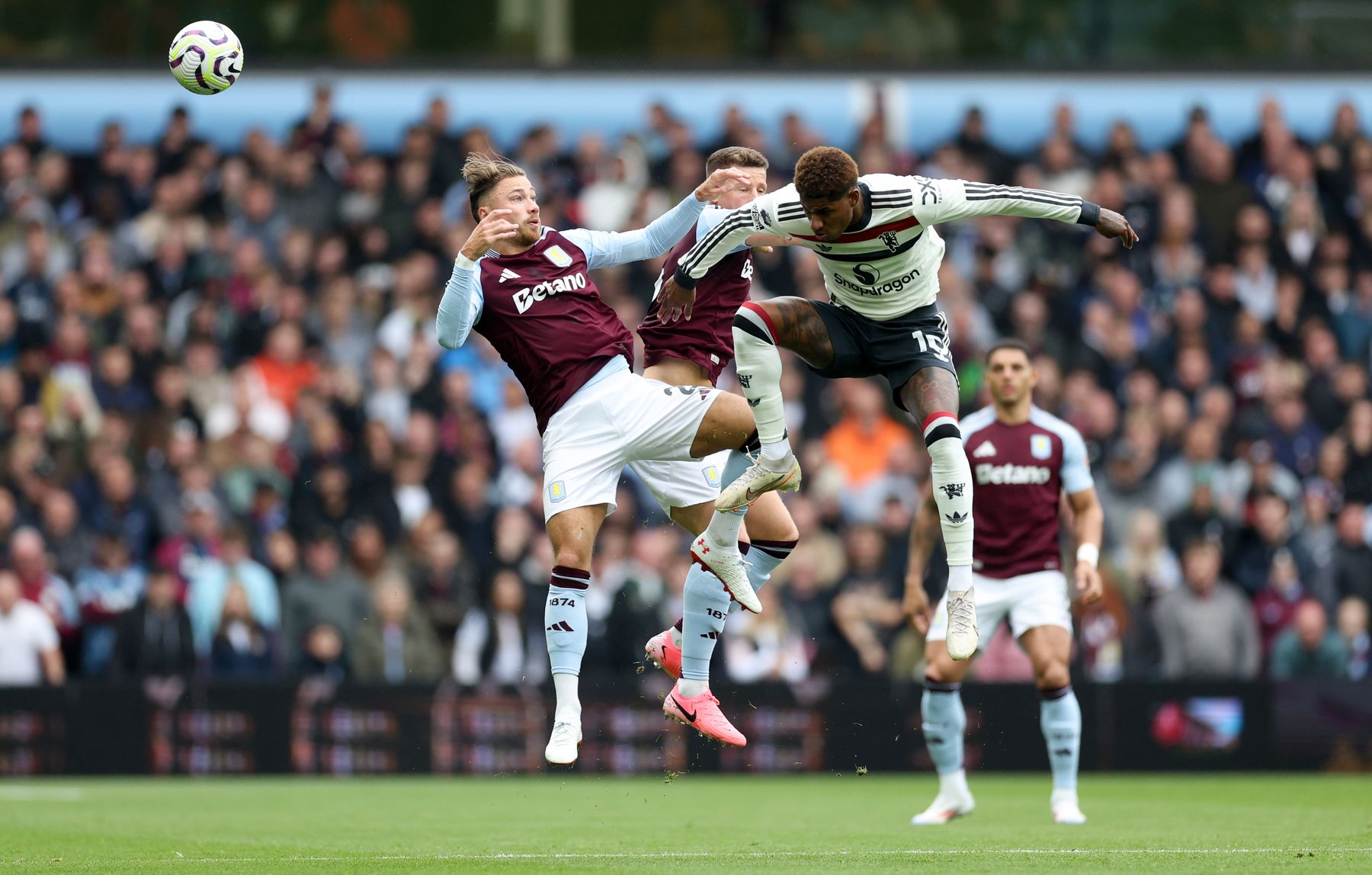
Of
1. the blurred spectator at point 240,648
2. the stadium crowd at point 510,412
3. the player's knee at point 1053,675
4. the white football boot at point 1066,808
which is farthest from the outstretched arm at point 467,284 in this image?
the blurred spectator at point 240,648

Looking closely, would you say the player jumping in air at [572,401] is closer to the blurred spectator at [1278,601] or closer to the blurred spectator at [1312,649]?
the blurred spectator at [1312,649]

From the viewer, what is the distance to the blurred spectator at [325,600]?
1753 cm

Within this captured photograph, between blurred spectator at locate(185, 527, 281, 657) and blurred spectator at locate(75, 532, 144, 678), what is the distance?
1.81 feet

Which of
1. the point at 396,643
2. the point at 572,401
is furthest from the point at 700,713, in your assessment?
the point at 396,643

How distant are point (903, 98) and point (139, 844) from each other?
1400 cm

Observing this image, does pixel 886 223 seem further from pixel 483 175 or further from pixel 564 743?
pixel 564 743

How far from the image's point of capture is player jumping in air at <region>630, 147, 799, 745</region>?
1157 centimetres

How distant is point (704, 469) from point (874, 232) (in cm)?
198

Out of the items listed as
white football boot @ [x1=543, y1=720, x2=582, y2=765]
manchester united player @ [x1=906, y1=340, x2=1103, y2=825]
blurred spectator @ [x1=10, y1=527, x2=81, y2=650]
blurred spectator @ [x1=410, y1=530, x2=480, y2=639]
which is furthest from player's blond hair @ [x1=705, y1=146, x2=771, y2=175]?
blurred spectator @ [x1=10, y1=527, x2=81, y2=650]

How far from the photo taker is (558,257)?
446 inches

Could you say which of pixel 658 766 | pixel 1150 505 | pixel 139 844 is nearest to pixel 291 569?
pixel 658 766

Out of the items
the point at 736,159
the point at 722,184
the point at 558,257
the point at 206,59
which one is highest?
the point at 206,59

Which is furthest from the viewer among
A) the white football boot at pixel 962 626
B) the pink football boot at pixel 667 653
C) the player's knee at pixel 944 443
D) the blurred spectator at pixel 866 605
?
the blurred spectator at pixel 866 605

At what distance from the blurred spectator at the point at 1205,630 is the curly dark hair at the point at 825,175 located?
28.5ft
